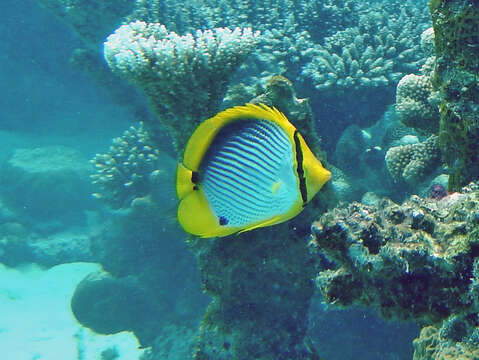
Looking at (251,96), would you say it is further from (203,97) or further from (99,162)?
(99,162)

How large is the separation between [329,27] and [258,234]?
4.66 m

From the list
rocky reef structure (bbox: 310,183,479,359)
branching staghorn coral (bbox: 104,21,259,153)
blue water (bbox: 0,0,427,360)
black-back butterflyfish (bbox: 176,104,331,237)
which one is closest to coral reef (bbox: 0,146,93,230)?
blue water (bbox: 0,0,427,360)

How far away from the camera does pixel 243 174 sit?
1.50 meters

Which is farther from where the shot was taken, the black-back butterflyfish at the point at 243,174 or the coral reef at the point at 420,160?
the coral reef at the point at 420,160

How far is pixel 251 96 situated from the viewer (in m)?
4.97

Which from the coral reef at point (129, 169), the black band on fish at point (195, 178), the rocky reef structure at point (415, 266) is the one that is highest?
the black band on fish at point (195, 178)

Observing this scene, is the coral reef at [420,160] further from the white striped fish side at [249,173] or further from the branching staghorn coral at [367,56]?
the white striped fish side at [249,173]

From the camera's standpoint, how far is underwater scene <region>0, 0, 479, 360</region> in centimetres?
→ 192

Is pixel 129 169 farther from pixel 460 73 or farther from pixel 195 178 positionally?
pixel 195 178

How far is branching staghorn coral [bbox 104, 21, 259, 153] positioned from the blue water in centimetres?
230

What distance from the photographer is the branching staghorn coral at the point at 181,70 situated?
11.7ft

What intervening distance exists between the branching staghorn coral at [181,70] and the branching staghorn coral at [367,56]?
2.16 m

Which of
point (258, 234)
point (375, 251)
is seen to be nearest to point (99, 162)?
point (258, 234)

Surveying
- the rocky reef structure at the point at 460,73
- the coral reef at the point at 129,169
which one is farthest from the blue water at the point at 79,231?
the rocky reef structure at the point at 460,73
